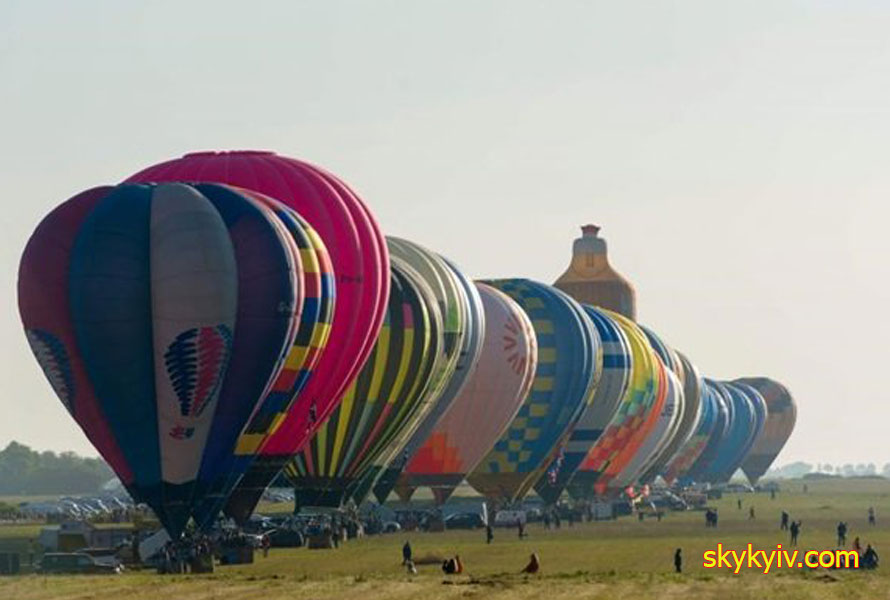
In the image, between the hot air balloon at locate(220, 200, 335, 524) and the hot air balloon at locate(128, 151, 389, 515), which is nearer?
the hot air balloon at locate(220, 200, 335, 524)

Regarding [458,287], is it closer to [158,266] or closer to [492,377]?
[492,377]

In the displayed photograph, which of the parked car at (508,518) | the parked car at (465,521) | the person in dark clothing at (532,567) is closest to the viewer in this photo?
the person in dark clothing at (532,567)

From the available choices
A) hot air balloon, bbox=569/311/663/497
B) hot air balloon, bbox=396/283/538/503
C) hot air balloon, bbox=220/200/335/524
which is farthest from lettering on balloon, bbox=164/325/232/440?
hot air balloon, bbox=569/311/663/497

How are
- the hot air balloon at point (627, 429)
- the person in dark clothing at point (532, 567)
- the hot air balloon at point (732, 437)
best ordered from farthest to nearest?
the hot air balloon at point (732, 437) → the hot air balloon at point (627, 429) → the person in dark clothing at point (532, 567)

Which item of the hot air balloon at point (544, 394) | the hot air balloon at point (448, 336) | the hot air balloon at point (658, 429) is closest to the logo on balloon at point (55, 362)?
the hot air balloon at point (448, 336)

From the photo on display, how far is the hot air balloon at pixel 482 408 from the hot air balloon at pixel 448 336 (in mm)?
2511

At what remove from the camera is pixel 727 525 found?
362 feet

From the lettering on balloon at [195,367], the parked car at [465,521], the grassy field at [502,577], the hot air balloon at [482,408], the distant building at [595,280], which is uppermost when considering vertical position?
the distant building at [595,280]

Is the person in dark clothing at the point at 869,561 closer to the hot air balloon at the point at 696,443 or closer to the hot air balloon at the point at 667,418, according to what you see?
the hot air balloon at the point at 667,418

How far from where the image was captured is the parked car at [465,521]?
101625 millimetres

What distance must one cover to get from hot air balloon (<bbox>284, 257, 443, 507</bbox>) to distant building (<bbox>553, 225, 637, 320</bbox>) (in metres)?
93.7

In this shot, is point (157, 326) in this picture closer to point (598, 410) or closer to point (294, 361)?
point (294, 361)

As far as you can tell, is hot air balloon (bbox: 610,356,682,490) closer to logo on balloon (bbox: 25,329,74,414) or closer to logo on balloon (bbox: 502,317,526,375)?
logo on balloon (bbox: 502,317,526,375)

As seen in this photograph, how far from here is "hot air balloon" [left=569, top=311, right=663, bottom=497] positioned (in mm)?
126875
